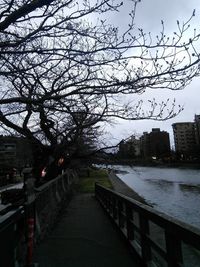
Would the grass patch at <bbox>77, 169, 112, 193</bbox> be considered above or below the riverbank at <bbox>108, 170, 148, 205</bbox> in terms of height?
above

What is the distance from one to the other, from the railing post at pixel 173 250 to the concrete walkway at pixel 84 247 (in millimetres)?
2268

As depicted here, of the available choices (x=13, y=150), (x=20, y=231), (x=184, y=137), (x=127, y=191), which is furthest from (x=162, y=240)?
(x=184, y=137)

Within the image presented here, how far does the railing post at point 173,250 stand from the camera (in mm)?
5734

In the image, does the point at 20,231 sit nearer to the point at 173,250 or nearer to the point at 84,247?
the point at 173,250

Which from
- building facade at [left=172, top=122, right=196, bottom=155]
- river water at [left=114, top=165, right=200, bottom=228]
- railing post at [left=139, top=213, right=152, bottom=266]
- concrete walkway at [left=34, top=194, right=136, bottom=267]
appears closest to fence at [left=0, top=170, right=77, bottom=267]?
concrete walkway at [left=34, top=194, right=136, bottom=267]

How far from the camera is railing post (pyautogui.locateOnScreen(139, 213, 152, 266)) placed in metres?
7.64

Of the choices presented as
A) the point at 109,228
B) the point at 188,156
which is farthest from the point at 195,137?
the point at 109,228

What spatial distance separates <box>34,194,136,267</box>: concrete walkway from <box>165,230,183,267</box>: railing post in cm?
227

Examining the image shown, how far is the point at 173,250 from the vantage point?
19.4 ft

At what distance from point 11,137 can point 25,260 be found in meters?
14.3

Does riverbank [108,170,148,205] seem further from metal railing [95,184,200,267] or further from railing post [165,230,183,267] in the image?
railing post [165,230,183,267]

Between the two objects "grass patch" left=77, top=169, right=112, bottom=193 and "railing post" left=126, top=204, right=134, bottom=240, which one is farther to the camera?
Result: "grass patch" left=77, top=169, right=112, bottom=193

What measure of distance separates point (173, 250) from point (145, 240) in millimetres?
1944

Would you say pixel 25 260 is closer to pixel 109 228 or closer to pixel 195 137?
pixel 109 228
